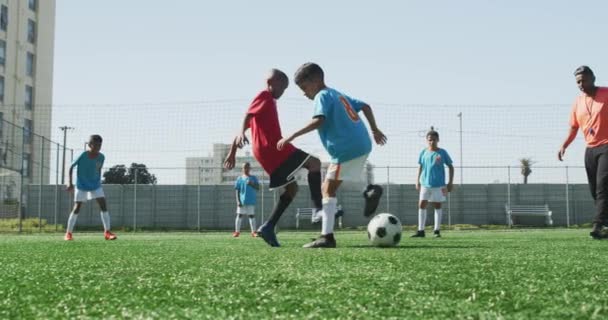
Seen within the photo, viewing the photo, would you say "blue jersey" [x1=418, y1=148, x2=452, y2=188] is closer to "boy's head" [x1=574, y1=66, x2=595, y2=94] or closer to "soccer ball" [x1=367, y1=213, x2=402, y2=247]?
"boy's head" [x1=574, y1=66, x2=595, y2=94]

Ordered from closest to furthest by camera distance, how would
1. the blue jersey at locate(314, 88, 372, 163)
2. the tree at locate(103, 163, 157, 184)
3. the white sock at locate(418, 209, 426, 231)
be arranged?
the blue jersey at locate(314, 88, 372, 163), the white sock at locate(418, 209, 426, 231), the tree at locate(103, 163, 157, 184)

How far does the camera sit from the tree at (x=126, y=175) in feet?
82.0

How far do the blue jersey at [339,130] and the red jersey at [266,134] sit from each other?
2.47 ft

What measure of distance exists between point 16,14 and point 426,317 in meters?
46.8

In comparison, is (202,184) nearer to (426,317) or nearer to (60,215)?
(60,215)

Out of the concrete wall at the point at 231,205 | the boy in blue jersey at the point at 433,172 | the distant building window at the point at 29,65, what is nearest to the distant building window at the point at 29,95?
the distant building window at the point at 29,65

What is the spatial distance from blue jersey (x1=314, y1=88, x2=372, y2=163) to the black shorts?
64 centimetres

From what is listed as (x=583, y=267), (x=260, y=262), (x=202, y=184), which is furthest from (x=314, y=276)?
(x=202, y=184)

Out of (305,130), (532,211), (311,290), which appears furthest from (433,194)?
(532,211)

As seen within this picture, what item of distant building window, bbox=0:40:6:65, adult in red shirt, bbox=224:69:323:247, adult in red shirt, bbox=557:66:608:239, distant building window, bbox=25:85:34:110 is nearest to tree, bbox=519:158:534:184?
adult in red shirt, bbox=557:66:608:239

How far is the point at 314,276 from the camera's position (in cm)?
312

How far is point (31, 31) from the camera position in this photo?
45344mm

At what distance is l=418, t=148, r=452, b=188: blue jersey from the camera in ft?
37.2

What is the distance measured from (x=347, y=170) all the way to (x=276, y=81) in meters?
1.48
